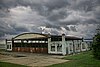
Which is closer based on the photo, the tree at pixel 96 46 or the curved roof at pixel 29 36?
the tree at pixel 96 46

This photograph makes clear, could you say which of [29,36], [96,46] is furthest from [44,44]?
[96,46]

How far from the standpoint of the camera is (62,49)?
123 ft

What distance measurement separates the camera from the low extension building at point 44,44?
38388 mm

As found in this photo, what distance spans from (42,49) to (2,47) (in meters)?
24.2

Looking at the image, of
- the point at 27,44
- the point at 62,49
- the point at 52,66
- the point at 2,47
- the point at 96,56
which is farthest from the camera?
the point at 2,47

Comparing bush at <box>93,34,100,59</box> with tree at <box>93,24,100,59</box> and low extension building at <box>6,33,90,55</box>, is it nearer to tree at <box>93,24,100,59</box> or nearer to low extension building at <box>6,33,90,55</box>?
tree at <box>93,24,100,59</box>

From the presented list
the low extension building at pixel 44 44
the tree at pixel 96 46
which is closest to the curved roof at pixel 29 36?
the low extension building at pixel 44 44

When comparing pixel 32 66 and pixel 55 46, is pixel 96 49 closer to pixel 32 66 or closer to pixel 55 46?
pixel 32 66

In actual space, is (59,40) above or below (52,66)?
above

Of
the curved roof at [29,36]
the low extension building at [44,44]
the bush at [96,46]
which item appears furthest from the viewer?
the curved roof at [29,36]

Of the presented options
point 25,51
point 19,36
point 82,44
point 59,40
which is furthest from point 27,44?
point 82,44

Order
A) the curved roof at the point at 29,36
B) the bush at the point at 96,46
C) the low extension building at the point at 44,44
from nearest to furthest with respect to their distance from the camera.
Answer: the bush at the point at 96,46, the low extension building at the point at 44,44, the curved roof at the point at 29,36

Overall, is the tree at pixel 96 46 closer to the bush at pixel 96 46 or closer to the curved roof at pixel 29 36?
the bush at pixel 96 46

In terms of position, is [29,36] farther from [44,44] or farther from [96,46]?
[96,46]
